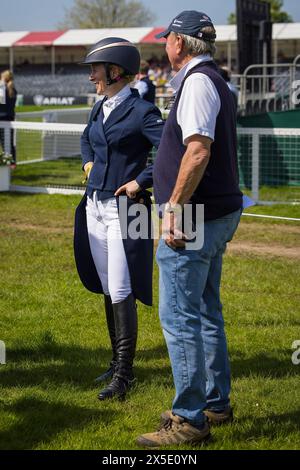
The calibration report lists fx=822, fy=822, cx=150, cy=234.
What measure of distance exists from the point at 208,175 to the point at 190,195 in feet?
0.57

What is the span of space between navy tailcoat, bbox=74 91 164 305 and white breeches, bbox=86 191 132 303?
0.04m

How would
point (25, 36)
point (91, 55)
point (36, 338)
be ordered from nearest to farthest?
point (91, 55)
point (36, 338)
point (25, 36)

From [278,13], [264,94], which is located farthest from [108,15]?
[264,94]

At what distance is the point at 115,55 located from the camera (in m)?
A: 4.71

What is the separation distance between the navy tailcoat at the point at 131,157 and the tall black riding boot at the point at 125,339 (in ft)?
0.33

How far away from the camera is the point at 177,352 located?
155 inches

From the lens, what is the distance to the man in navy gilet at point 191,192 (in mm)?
3678

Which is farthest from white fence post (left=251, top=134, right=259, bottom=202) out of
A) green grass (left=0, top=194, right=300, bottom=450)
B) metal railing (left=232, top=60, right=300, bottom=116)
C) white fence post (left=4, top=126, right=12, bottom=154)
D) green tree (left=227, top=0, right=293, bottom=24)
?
green tree (left=227, top=0, right=293, bottom=24)

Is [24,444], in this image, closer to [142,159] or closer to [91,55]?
[142,159]

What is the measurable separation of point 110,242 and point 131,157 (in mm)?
514

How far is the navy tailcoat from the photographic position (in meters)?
4.73

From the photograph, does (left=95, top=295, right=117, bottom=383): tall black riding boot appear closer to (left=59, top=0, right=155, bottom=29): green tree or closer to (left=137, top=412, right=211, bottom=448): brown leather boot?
(left=137, top=412, right=211, bottom=448): brown leather boot

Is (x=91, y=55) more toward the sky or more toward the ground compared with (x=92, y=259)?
more toward the sky

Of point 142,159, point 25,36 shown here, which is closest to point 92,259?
point 142,159
